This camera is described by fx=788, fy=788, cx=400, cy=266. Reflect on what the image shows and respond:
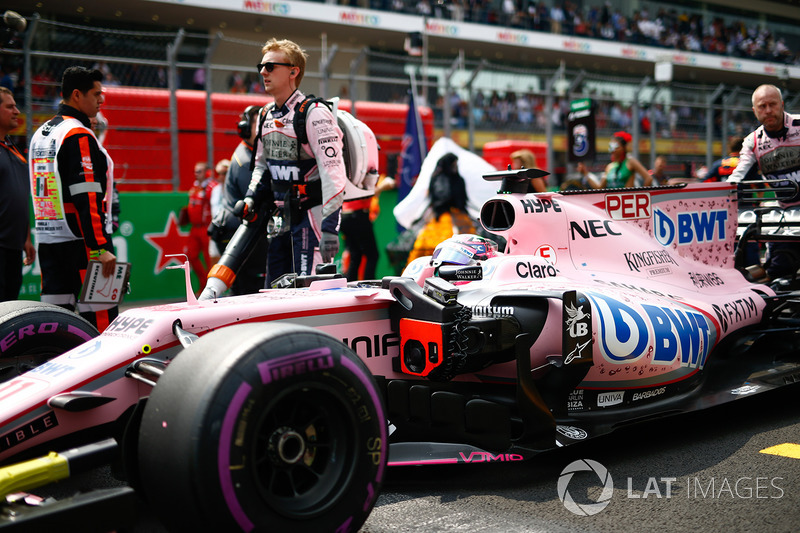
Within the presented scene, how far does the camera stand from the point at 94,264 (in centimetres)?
477

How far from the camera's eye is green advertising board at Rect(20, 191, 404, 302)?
34.0 feet

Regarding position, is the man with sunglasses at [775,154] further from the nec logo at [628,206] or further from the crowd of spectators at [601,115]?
the crowd of spectators at [601,115]

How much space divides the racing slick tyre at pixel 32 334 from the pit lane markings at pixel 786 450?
10.8 feet

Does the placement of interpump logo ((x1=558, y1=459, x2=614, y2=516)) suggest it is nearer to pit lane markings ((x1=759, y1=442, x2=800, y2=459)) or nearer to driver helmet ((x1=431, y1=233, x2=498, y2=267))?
pit lane markings ((x1=759, y1=442, x2=800, y2=459))

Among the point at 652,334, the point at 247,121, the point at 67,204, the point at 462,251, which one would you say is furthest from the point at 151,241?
the point at 652,334

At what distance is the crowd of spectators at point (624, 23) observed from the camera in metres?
27.7

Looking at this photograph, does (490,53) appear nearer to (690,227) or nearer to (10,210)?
(690,227)

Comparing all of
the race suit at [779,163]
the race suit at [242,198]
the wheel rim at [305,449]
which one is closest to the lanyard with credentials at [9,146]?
the race suit at [242,198]

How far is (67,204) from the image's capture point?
4.87 m

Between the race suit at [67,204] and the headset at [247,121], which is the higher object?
the headset at [247,121]

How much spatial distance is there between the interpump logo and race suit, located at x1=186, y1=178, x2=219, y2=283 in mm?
7334

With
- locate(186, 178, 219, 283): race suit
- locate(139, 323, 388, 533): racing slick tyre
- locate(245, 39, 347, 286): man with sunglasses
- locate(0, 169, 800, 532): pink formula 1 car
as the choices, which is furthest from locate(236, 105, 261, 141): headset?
locate(139, 323, 388, 533): racing slick tyre

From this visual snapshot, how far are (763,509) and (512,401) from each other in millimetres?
1084

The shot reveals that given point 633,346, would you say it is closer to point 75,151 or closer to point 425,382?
point 425,382
